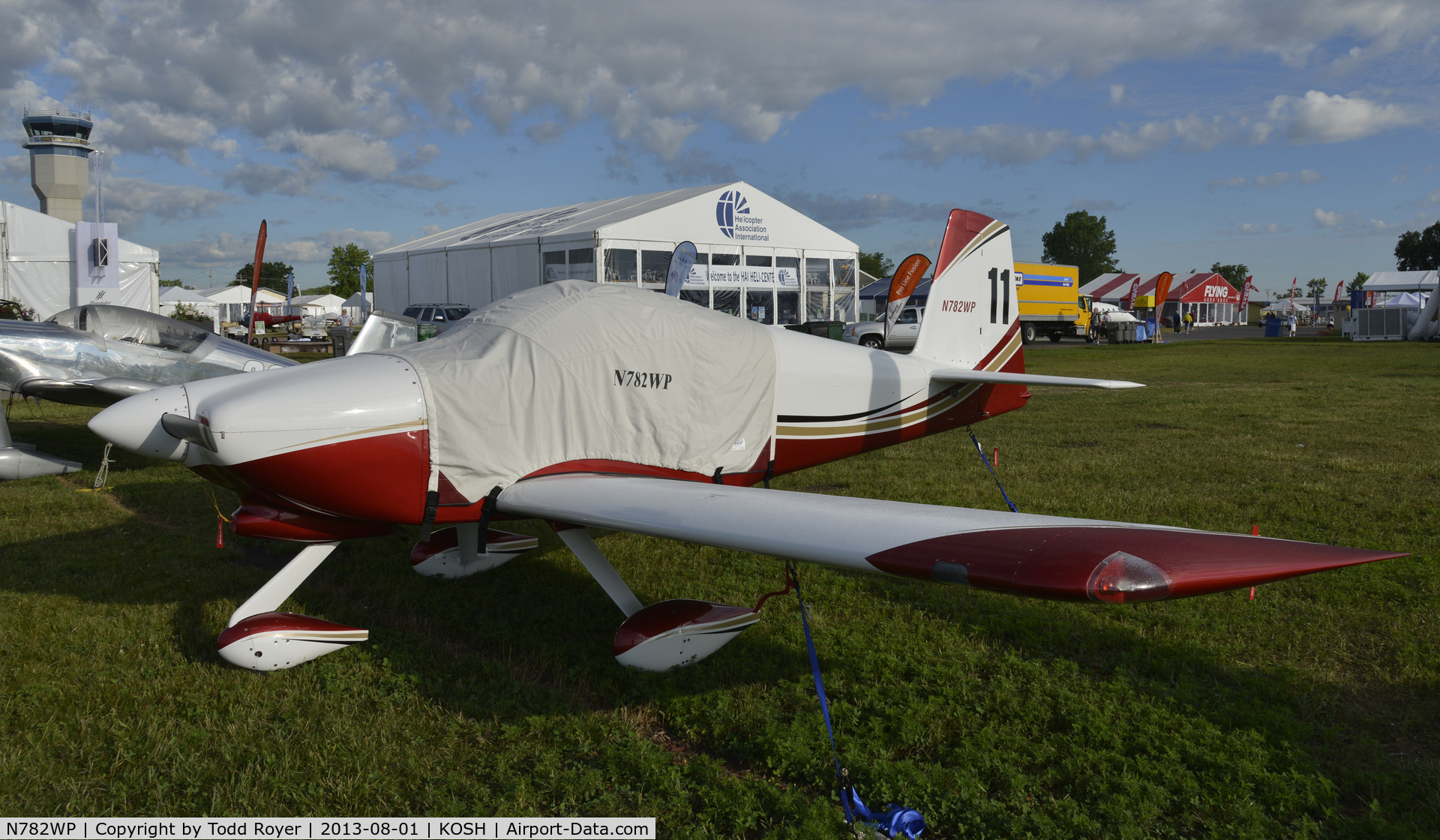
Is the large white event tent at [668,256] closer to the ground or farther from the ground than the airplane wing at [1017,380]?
farther from the ground

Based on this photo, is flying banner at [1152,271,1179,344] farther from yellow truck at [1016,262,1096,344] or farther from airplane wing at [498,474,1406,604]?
airplane wing at [498,474,1406,604]

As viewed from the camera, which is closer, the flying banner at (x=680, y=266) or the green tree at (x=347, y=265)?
the flying banner at (x=680, y=266)

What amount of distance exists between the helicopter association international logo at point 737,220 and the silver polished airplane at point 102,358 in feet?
62.2

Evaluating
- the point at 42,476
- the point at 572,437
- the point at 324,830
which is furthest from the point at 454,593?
the point at 42,476

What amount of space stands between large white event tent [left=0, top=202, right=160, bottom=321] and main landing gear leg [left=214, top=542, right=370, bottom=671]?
33765 millimetres

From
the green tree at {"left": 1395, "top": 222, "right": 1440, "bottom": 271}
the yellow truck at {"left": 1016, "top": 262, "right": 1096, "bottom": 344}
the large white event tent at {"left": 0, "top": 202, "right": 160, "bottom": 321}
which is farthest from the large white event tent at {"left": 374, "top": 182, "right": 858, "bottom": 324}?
the green tree at {"left": 1395, "top": 222, "right": 1440, "bottom": 271}

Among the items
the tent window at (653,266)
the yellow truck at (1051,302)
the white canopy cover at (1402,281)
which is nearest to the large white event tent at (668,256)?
the tent window at (653,266)

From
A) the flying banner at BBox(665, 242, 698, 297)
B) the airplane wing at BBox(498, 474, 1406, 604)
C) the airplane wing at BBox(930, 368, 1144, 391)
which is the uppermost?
the flying banner at BBox(665, 242, 698, 297)

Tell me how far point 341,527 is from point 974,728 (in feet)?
10.7

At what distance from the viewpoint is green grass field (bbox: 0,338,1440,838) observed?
3.01 metres

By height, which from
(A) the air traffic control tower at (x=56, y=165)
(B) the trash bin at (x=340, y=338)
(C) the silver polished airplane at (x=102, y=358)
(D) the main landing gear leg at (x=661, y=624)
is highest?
(A) the air traffic control tower at (x=56, y=165)

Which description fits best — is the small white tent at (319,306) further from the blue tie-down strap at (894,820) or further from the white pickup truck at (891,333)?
the blue tie-down strap at (894,820)

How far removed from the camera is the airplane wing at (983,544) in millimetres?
2266

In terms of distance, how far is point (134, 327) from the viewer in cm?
965
